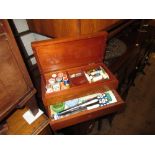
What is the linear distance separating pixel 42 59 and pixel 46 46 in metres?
0.11

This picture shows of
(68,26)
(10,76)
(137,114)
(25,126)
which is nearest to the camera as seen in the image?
(10,76)

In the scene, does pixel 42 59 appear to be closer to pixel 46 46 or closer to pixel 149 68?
pixel 46 46

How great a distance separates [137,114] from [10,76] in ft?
5.79

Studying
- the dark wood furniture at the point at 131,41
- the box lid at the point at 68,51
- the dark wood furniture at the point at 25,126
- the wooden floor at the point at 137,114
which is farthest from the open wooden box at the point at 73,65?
the wooden floor at the point at 137,114

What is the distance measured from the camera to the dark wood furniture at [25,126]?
1.04 metres

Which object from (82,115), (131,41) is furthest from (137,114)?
(82,115)

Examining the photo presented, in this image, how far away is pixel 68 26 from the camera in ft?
3.14

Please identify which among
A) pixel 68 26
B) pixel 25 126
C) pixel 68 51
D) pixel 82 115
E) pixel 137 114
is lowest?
pixel 137 114

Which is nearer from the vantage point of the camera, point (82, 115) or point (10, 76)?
point (10, 76)

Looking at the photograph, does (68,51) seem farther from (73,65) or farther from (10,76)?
(10,76)

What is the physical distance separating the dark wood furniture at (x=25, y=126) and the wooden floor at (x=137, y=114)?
2.81ft

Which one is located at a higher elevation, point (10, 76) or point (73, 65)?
point (10, 76)

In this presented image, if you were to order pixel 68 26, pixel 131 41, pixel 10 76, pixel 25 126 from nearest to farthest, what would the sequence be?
pixel 10 76 < pixel 68 26 < pixel 25 126 < pixel 131 41
